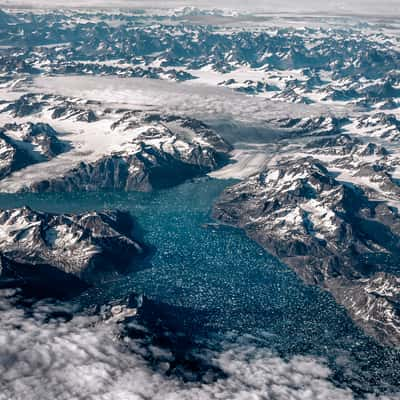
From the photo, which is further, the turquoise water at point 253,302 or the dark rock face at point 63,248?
the dark rock face at point 63,248

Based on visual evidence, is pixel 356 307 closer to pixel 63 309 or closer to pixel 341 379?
pixel 341 379

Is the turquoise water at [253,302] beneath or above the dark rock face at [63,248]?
beneath

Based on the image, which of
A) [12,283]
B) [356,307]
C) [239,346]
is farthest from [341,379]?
[12,283]

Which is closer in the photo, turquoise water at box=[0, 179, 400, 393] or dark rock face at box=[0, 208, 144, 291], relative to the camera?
turquoise water at box=[0, 179, 400, 393]

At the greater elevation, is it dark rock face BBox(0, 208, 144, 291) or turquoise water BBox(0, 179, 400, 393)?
dark rock face BBox(0, 208, 144, 291)

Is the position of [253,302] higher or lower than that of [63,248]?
lower
